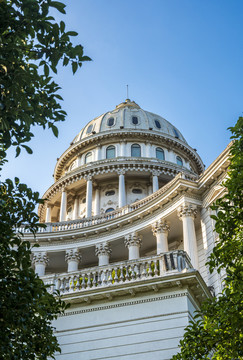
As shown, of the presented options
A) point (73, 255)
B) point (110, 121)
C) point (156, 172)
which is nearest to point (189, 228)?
point (73, 255)

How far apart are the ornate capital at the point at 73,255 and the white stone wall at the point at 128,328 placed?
83.7 ft

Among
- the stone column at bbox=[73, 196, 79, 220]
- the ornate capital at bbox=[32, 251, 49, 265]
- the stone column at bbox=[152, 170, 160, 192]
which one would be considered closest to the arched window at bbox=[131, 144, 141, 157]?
the stone column at bbox=[152, 170, 160, 192]

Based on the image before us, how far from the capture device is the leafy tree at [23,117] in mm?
9664

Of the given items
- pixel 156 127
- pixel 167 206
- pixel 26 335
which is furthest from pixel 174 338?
pixel 156 127

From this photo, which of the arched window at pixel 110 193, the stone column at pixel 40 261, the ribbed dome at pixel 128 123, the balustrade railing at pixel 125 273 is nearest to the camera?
the balustrade railing at pixel 125 273

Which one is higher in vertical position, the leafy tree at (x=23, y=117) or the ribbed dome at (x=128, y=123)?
the ribbed dome at (x=128, y=123)

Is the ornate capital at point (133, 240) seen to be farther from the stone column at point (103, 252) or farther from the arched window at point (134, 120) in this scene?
the arched window at point (134, 120)

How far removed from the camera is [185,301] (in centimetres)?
1691

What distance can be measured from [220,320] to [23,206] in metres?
5.40

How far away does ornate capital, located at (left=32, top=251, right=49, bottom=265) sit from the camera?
43875 mm

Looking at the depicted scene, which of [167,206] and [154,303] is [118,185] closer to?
[167,206]

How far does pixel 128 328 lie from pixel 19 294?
27.1ft

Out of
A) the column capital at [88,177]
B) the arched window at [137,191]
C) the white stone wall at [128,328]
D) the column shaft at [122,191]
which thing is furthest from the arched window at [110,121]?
the white stone wall at [128,328]

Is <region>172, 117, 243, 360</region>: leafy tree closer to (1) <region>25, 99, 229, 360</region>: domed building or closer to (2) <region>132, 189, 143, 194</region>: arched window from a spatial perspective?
(1) <region>25, 99, 229, 360</region>: domed building
